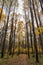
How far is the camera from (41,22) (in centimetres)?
2038

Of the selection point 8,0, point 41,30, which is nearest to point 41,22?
point 8,0

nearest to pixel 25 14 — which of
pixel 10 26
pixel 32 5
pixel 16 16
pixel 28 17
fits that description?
pixel 28 17

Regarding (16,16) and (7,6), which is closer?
(7,6)

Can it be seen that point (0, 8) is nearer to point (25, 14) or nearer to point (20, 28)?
point (25, 14)

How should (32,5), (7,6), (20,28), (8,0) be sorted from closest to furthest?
(32,5), (8,0), (7,6), (20,28)

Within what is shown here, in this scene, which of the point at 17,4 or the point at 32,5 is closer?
the point at 32,5

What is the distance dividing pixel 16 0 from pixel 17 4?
3.77ft

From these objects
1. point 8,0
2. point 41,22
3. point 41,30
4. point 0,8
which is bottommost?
point 41,30

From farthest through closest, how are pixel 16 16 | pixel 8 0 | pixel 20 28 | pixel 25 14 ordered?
pixel 20 28, pixel 16 16, pixel 25 14, pixel 8 0

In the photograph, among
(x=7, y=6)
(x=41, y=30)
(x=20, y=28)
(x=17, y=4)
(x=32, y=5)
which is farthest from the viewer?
(x=20, y=28)

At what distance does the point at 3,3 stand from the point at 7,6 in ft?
7.18

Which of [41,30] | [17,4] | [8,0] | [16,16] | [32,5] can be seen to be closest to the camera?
[41,30]

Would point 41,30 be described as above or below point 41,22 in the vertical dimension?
below

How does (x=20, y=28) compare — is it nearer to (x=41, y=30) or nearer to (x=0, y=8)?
(x=0, y=8)
